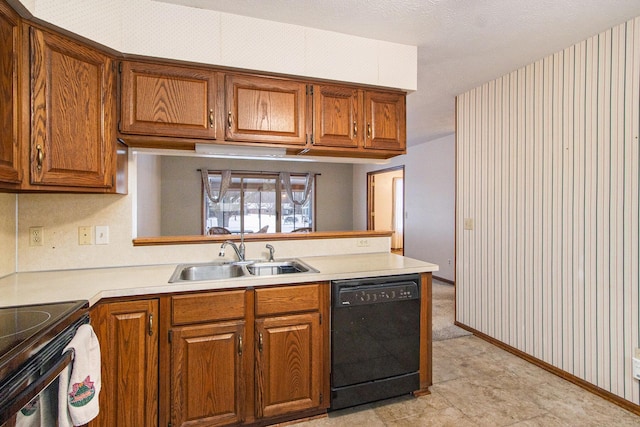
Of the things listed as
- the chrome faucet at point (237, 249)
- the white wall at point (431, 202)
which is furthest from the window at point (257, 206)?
the chrome faucet at point (237, 249)

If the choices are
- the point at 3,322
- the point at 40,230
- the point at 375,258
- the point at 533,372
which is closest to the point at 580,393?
the point at 533,372

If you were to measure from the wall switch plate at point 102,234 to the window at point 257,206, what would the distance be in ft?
14.2

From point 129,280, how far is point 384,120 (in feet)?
6.14

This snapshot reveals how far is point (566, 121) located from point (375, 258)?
65.9 inches

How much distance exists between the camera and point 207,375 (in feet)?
5.47

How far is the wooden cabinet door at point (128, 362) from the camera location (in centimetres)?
151

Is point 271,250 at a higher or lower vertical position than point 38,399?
higher

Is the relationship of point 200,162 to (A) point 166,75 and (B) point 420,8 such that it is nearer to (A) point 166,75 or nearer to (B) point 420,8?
(A) point 166,75

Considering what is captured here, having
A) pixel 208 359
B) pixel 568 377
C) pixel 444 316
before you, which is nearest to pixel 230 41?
pixel 208 359

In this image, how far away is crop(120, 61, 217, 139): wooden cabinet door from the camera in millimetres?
1813

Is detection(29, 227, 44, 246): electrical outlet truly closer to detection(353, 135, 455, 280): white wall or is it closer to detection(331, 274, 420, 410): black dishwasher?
detection(331, 274, 420, 410): black dishwasher

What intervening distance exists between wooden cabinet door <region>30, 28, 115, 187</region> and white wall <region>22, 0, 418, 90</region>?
12cm

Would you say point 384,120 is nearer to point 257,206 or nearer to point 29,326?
point 29,326

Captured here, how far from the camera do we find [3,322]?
3.74 ft
